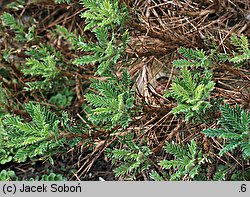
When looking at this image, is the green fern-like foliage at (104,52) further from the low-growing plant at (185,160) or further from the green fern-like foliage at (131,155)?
the low-growing plant at (185,160)

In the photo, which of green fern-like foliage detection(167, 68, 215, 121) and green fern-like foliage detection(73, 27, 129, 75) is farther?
green fern-like foliage detection(73, 27, 129, 75)

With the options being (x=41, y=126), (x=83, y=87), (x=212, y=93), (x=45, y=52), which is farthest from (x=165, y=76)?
(x=41, y=126)

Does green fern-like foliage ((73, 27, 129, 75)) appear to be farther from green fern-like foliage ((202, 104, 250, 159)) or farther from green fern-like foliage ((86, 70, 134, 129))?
green fern-like foliage ((202, 104, 250, 159))

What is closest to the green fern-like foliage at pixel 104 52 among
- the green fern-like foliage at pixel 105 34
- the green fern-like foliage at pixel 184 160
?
the green fern-like foliage at pixel 105 34

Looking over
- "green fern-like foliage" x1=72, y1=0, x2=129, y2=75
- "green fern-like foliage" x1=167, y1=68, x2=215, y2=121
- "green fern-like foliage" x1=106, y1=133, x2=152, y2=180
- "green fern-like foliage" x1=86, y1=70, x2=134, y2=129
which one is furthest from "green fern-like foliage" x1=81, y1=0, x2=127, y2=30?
"green fern-like foliage" x1=106, y1=133, x2=152, y2=180

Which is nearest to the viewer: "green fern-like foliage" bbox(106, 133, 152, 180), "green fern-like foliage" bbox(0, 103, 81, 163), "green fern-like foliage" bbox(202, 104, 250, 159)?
"green fern-like foliage" bbox(202, 104, 250, 159)

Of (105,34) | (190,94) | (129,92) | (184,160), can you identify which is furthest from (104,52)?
(184,160)
